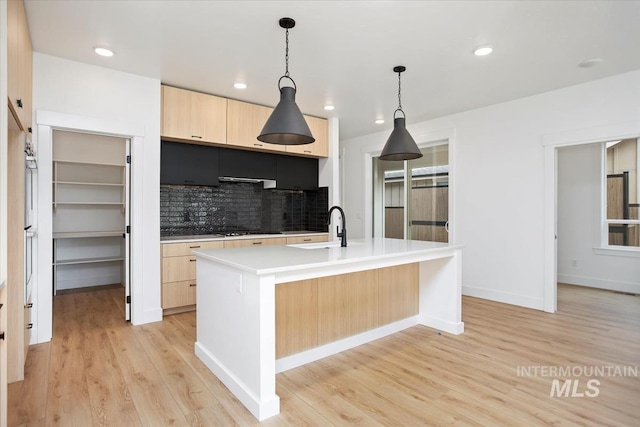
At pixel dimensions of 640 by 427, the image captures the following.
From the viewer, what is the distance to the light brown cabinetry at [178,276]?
3828 millimetres

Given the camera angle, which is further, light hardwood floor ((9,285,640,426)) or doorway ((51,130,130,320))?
doorway ((51,130,130,320))

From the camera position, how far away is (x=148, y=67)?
11.2 feet

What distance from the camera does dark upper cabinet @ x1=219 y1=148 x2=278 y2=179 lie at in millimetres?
4543

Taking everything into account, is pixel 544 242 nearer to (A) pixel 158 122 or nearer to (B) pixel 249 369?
(B) pixel 249 369

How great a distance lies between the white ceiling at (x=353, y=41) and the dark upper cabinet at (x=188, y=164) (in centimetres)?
75

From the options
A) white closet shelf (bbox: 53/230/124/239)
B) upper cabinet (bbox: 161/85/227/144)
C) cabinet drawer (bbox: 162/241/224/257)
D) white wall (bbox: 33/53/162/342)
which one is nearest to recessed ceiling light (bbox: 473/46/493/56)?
upper cabinet (bbox: 161/85/227/144)

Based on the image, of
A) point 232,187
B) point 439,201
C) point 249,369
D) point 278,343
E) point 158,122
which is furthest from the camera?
point 439,201

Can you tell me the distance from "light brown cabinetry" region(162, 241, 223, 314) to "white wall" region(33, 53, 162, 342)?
105 millimetres

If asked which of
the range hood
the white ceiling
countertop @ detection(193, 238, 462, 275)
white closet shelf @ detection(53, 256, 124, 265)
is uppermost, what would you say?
the white ceiling

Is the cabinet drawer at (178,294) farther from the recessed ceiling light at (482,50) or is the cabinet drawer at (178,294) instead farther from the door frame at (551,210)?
the door frame at (551,210)

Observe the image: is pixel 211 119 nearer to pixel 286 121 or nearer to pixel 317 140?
pixel 317 140

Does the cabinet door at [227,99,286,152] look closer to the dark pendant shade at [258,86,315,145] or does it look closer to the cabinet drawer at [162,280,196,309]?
the cabinet drawer at [162,280,196,309]

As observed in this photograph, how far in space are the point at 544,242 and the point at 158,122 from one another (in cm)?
459

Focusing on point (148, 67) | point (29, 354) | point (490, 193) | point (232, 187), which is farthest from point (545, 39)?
point (29, 354)
